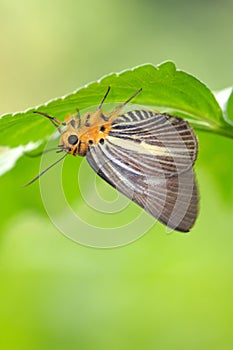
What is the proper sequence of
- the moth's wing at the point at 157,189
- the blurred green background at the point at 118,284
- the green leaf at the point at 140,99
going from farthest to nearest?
1. the blurred green background at the point at 118,284
2. the green leaf at the point at 140,99
3. the moth's wing at the point at 157,189

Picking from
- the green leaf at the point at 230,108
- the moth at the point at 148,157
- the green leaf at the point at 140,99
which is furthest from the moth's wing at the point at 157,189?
the green leaf at the point at 230,108

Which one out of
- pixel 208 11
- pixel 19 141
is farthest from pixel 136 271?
pixel 208 11

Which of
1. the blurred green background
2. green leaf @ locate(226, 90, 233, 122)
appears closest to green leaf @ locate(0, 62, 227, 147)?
green leaf @ locate(226, 90, 233, 122)

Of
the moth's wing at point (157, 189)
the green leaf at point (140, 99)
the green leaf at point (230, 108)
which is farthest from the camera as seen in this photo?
the green leaf at point (230, 108)

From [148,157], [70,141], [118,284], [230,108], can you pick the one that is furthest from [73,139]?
[118,284]

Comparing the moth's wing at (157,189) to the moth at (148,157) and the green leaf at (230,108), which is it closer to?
the moth at (148,157)

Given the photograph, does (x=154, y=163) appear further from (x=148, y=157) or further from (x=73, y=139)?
(x=73, y=139)

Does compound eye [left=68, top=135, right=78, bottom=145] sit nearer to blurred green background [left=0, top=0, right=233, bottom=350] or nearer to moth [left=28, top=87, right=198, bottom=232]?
moth [left=28, top=87, right=198, bottom=232]
